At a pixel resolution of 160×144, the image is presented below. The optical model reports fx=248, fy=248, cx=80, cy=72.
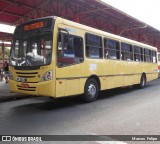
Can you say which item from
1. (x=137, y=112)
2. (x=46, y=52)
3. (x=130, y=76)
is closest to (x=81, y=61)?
(x=46, y=52)

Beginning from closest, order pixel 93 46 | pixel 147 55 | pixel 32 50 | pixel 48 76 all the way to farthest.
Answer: pixel 48 76, pixel 32 50, pixel 93 46, pixel 147 55

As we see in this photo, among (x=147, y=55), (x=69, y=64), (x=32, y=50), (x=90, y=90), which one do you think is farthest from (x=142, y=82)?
(x=32, y=50)

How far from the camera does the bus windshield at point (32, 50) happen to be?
7648 mm

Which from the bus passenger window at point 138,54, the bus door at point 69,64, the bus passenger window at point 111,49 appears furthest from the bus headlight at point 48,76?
the bus passenger window at point 138,54

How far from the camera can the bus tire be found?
358 inches

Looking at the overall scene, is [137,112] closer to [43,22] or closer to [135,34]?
[43,22]

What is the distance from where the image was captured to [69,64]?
8164 millimetres

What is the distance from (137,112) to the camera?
24.3 ft

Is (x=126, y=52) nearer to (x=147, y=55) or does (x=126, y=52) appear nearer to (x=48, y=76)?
(x=147, y=55)

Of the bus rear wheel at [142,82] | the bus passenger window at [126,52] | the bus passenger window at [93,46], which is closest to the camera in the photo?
the bus passenger window at [93,46]

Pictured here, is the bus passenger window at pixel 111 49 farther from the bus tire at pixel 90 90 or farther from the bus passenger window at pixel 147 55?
the bus passenger window at pixel 147 55

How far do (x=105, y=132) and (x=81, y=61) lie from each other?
381 centimetres

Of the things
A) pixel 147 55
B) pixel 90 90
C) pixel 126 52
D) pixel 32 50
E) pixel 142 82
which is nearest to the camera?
pixel 32 50

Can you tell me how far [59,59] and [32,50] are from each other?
1.01m
